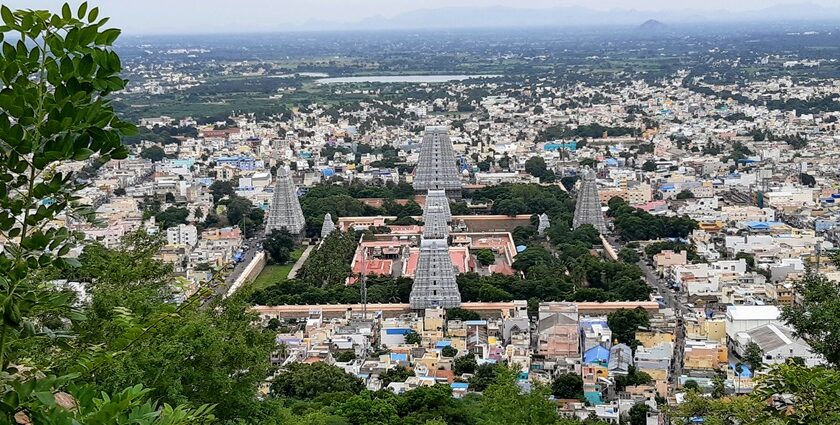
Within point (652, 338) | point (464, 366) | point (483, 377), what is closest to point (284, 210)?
point (464, 366)

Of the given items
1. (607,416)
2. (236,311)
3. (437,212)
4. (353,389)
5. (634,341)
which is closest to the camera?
(236,311)

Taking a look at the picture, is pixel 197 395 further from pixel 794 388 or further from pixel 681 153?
pixel 681 153

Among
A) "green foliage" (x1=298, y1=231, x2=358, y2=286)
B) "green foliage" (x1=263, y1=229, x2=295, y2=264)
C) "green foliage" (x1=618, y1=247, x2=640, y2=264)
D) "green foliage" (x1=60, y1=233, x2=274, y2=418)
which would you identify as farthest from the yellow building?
"green foliage" (x1=263, y1=229, x2=295, y2=264)

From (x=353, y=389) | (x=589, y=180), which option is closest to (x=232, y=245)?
(x=589, y=180)

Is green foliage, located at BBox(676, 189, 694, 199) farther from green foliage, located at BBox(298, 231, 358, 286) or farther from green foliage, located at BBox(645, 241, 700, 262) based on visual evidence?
green foliage, located at BBox(298, 231, 358, 286)

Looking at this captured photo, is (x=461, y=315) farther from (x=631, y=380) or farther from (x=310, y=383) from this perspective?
(x=310, y=383)

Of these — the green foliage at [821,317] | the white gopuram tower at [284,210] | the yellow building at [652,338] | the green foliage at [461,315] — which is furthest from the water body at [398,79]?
the green foliage at [821,317]
